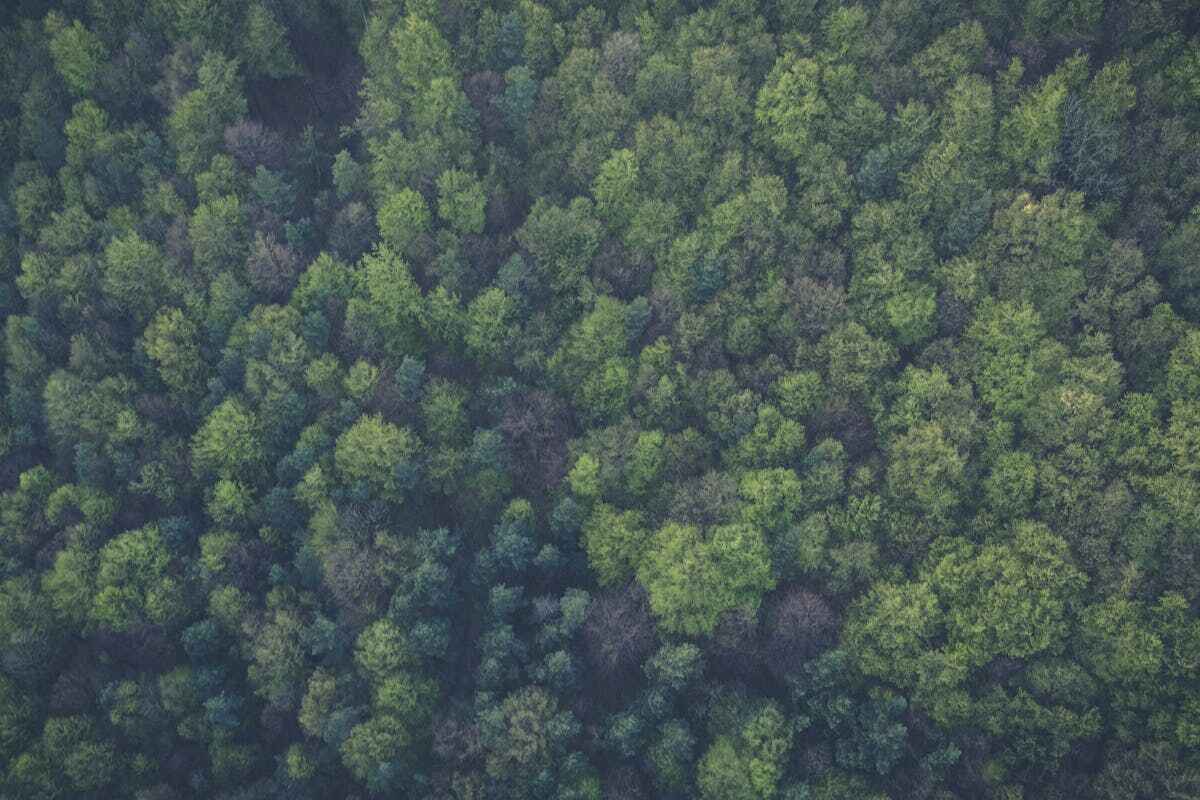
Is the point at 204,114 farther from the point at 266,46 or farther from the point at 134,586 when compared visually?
the point at 134,586

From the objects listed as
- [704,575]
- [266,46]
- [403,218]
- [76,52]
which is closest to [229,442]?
[403,218]

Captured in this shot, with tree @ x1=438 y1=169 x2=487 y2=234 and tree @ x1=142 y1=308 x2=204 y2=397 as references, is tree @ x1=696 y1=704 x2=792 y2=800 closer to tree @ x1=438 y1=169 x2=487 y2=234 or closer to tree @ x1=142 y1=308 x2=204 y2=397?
tree @ x1=438 y1=169 x2=487 y2=234

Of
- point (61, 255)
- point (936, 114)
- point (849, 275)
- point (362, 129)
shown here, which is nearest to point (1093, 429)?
point (849, 275)

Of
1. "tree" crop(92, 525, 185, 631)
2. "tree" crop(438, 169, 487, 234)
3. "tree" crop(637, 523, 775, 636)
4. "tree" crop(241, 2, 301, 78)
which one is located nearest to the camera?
"tree" crop(637, 523, 775, 636)

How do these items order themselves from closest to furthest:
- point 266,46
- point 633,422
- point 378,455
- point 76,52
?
point 378,455
point 633,422
point 266,46
point 76,52

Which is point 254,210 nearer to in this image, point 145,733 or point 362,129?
point 362,129

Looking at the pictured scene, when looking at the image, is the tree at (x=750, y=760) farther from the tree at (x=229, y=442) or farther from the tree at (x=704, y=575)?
the tree at (x=229, y=442)

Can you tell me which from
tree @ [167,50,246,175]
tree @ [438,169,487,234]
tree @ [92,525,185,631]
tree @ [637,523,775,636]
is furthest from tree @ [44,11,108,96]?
tree @ [637,523,775,636]

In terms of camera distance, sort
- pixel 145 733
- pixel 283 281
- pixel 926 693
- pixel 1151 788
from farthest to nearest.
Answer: pixel 283 281 → pixel 145 733 → pixel 926 693 → pixel 1151 788

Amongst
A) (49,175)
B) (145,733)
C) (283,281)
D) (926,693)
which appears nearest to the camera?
(926,693)
